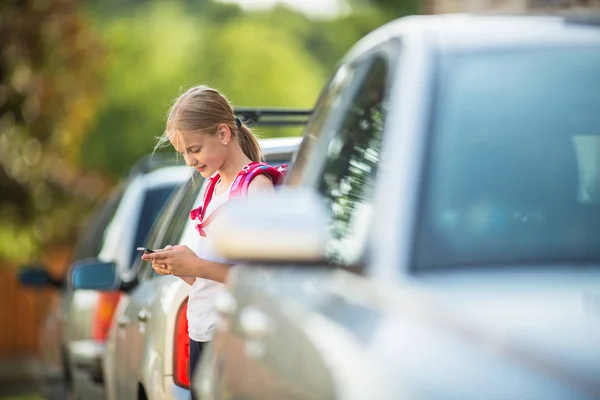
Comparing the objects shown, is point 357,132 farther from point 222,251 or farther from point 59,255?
point 59,255

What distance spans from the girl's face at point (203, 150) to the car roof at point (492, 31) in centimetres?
160

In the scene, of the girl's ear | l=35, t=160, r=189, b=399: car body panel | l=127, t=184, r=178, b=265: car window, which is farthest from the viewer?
l=127, t=184, r=178, b=265: car window

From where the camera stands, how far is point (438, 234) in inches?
125

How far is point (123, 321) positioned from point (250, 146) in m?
1.94

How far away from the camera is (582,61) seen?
3727mm

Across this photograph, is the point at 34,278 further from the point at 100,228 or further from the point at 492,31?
the point at 492,31

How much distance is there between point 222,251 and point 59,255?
30.6 metres

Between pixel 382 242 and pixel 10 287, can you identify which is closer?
pixel 382 242

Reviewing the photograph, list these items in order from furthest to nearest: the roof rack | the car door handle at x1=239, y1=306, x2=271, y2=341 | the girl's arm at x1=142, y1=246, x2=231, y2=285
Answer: the roof rack → the girl's arm at x1=142, y1=246, x2=231, y2=285 → the car door handle at x1=239, y1=306, x2=271, y2=341

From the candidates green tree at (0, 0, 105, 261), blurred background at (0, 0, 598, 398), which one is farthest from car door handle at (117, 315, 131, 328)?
green tree at (0, 0, 105, 261)

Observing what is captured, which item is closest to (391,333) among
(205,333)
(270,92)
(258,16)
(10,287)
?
(205,333)

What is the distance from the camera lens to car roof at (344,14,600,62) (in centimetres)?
367

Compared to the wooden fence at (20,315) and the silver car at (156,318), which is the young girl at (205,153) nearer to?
the silver car at (156,318)

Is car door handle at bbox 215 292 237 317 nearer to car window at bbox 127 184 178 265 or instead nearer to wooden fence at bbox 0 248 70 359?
car window at bbox 127 184 178 265
